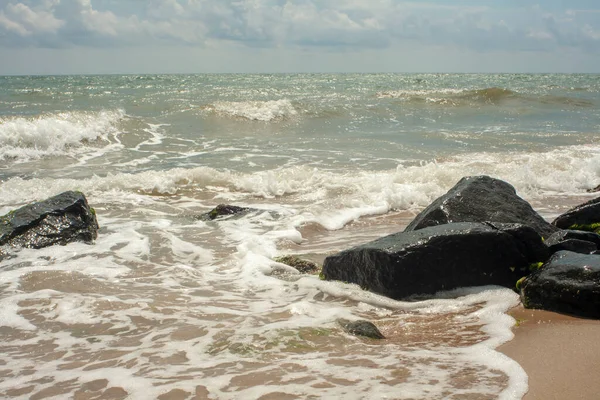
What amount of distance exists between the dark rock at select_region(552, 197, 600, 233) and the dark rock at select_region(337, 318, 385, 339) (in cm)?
380

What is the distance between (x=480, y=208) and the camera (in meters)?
5.89

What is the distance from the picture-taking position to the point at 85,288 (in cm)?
535

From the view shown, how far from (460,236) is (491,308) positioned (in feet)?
2.27

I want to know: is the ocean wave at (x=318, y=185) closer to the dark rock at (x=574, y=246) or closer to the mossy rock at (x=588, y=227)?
the mossy rock at (x=588, y=227)

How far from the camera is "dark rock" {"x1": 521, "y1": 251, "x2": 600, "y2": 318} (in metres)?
4.07

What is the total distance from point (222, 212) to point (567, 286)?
18.0ft

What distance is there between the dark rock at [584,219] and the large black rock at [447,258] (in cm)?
179

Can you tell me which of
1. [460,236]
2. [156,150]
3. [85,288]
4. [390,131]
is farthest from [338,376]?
[390,131]

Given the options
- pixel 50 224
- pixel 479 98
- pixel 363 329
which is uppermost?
pixel 479 98

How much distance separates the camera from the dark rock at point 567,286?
407 centimetres

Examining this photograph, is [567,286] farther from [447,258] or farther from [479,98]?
[479,98]

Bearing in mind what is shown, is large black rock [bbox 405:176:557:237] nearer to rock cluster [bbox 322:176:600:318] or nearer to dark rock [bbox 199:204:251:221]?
rock cluster [bbox 322:176:600:318]

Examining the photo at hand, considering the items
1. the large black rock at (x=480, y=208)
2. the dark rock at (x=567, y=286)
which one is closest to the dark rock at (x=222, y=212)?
the large black rock at (x=480, y=208)

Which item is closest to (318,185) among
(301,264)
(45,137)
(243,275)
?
(301,264)
